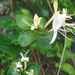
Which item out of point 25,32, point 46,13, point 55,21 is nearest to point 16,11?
point 46,13

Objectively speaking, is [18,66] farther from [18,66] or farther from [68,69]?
[68,69]

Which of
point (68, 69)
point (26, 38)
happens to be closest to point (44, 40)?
point (26, 38)

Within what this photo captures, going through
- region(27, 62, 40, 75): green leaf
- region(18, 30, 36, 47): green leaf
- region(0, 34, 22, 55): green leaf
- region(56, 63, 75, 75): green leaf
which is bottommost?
region(56, 63, 75, 75): green leaf

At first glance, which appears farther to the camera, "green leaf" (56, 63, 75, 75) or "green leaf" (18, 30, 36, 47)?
"green leaf" (56, 63, 75, 75)

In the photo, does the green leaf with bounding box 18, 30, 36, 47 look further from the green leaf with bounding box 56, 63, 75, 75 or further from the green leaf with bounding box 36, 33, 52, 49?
the green leaf with bounding box 56, 63, 75, 75

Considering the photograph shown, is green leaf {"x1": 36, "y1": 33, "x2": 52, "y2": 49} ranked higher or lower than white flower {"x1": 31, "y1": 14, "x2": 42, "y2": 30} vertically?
lower

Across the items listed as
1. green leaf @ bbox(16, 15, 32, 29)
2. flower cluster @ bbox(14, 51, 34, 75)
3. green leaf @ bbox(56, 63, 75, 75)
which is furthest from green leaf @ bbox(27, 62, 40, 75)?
green leaf @ bbox(56, 63, 75, 75)

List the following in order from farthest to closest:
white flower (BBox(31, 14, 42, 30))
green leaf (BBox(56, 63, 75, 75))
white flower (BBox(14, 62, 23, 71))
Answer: green leaf (BBox(56, 63, 75, 75)) < white flower (BBox(14, 62, 23, 71)) < white flower (BBox(31, 14, 42, 30))

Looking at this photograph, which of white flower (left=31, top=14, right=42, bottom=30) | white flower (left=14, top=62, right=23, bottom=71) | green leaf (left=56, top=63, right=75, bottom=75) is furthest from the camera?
green leaf (left=56, top=63, right=75, bottom=75)

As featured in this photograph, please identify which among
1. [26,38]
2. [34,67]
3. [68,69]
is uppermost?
[26,38]
